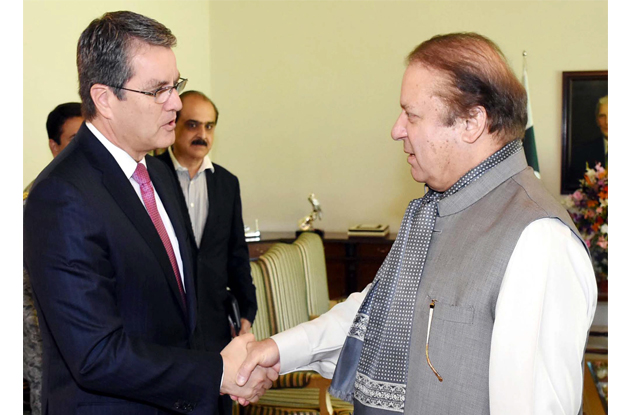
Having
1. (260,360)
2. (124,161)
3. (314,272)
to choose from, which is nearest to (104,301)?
(124,161)

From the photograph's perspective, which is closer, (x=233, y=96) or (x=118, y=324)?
(x=118, y=324)

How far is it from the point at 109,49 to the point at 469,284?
47.0 inches

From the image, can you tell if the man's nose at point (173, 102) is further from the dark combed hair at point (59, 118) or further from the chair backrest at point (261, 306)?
the chair backrest at point (261, 306)

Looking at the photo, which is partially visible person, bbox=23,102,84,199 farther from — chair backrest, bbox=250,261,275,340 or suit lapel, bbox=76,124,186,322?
suit lapel, bbox=76,124,186,322

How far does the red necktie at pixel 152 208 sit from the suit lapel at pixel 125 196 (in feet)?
0.31

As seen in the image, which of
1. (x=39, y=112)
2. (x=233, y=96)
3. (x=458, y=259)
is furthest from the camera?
(x=233, y=96)

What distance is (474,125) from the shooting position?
164 cm

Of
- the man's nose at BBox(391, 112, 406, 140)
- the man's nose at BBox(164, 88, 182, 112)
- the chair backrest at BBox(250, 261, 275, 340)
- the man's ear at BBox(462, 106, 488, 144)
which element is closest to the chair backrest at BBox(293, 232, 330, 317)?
the chair backrest at BBox(250, 261, 275, 340)

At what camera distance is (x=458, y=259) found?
61.6 inches

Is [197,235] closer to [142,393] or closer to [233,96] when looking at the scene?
[142,393]

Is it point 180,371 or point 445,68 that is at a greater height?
point 445,68
